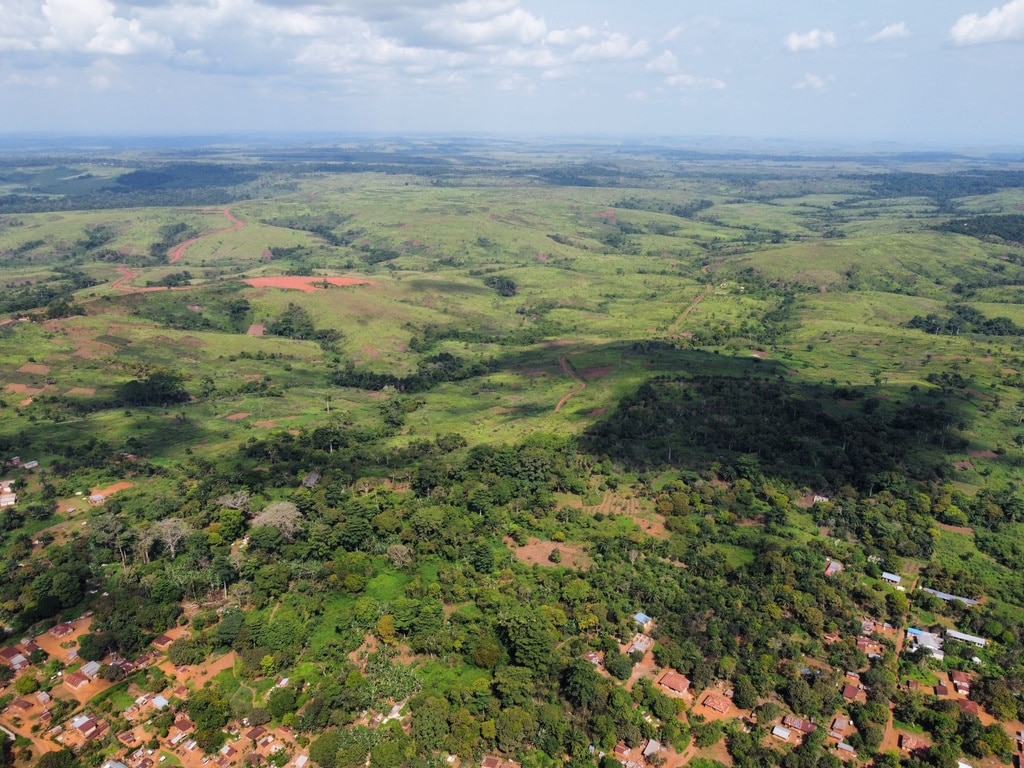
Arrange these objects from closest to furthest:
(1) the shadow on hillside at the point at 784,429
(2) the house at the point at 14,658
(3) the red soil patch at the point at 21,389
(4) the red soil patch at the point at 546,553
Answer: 1. (2) the house at the point at 14,658
2. (4) the red soil patch at the point at 546,553
3. (1) the shadow on hillside at the point at 784,429
4. (3) the red soil patch at the point at 21,389

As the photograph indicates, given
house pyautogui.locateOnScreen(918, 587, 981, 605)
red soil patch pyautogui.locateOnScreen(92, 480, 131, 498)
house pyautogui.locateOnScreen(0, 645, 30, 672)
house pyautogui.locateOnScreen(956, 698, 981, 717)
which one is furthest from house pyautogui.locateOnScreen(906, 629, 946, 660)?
red soil patch pyautogui.locateOnScreen(92, 480, 131, 498)

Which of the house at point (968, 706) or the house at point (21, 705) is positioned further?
the house at point (968, 706)

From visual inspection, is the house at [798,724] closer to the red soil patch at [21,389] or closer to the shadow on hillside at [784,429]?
the shadow on hillside at [784,429]

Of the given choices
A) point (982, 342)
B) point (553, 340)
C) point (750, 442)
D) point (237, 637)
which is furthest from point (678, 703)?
point (982, 342)

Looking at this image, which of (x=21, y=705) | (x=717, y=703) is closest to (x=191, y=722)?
(x=21, y=705)

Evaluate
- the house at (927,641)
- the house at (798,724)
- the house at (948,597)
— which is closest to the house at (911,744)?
the house at (798,724)

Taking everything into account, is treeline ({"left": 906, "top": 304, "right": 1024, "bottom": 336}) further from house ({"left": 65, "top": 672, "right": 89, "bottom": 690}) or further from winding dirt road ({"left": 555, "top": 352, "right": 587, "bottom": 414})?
house ({"left": 65, "top": 672, "right": 89, "bottom": 690})

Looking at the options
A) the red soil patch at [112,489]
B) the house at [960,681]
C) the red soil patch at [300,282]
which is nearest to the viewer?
the house at [960,681]

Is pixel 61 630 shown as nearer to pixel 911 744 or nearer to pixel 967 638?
pixel 911 744
